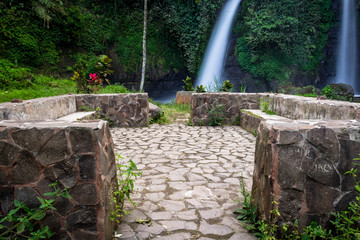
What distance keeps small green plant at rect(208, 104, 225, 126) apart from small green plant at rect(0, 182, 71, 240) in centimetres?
615

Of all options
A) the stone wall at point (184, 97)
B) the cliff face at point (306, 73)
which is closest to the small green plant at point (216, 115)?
the stone wall at point (184, 97)

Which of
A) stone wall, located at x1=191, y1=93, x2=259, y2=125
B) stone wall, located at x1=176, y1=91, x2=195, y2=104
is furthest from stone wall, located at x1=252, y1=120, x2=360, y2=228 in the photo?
stone wall, located at x1=176, y1=91, x2=195, y2=104

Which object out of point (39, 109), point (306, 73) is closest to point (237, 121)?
point (39, 109)

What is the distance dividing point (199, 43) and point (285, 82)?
6.62m

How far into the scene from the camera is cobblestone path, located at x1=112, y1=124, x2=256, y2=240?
2387 mm

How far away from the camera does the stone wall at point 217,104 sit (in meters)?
7.88

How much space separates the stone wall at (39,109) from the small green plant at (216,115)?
12.8 ft

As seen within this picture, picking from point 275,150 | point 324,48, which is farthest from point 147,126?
point 324,48

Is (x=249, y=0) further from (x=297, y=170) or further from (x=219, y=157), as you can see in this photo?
(x=297, y=170)

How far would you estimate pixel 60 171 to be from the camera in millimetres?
1963

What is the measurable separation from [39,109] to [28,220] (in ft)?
11.3

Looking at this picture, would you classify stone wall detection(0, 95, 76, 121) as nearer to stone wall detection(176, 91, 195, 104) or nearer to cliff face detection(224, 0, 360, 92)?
stone wall detection(176, 91, 195, 104)

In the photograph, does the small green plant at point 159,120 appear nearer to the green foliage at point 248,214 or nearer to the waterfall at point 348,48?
the green foliage at point 248,214

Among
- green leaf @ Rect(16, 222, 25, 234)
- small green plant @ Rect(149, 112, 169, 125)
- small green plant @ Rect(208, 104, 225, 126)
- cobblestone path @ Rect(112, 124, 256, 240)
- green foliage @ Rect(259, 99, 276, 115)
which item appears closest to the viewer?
green leaf @ Rect(16, 222, 25, 234)
